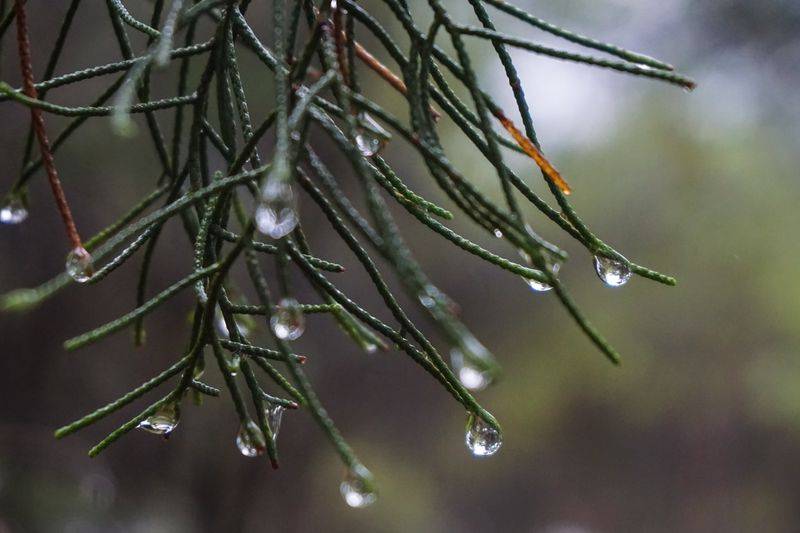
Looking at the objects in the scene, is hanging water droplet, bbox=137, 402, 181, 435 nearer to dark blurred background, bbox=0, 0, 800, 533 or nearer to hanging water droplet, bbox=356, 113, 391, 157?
Answer: hanging water droplet, bbox=356, 113, 391, 157

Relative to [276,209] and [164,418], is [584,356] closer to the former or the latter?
[164,418]

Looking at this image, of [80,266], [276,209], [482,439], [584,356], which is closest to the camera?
[276,209]

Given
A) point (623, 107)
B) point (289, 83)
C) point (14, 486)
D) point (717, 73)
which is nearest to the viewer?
point (289, 83)

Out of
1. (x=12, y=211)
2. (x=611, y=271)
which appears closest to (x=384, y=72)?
(x=611, y=271)

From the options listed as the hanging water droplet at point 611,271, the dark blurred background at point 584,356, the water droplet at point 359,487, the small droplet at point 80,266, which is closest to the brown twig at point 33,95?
the small droplet at point 80,266

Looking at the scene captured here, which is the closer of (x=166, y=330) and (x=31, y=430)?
(x=31, y=430)

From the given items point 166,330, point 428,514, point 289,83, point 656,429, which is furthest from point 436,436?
point 289,83

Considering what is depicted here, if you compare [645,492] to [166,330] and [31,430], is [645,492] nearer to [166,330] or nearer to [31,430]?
[166,330]
